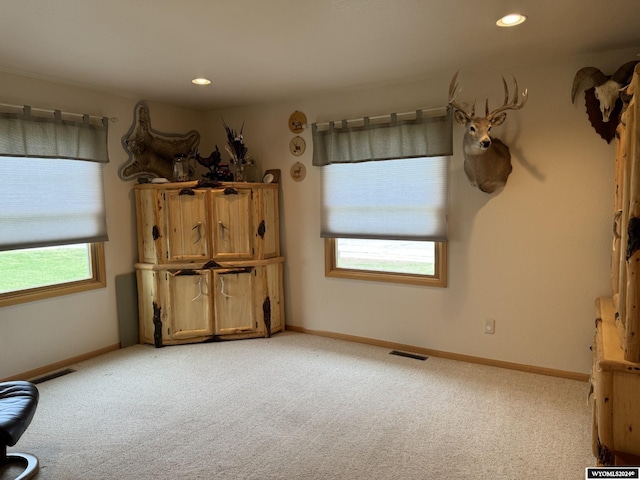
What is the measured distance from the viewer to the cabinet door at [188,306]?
Result: 412cm

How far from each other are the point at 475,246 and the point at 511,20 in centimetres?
171

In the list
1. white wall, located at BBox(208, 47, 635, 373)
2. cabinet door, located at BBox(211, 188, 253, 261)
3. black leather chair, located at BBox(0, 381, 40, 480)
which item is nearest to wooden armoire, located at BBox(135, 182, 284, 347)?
cabinet door, located at BBox(211, 188, 253, 261)

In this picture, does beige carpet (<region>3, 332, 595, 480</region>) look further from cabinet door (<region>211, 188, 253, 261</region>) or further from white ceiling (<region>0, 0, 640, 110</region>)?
white ceiling (<region>0, 0, 640, 110</region>)

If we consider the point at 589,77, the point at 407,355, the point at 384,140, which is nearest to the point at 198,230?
the point at 384,140

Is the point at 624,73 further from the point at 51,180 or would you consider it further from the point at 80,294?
the point at 80,294

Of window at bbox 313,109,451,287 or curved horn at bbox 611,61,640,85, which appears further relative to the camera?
window at bbox 313,109,451,287

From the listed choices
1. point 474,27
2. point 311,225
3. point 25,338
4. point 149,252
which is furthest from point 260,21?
point 25,338

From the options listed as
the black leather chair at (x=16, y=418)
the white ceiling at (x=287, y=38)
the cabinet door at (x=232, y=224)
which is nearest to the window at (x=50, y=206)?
the white ceiling at (x=287, y=38)

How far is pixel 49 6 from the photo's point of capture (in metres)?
2.23

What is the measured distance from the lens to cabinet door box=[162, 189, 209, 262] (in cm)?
405

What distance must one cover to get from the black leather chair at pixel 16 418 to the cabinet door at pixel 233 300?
1.91m

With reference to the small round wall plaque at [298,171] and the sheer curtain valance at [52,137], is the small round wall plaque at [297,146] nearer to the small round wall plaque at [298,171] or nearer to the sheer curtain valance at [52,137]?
the small round wall plaque at [298,171]

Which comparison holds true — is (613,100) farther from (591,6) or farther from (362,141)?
(362,141)

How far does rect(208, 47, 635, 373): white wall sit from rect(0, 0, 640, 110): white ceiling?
0.62 feet
